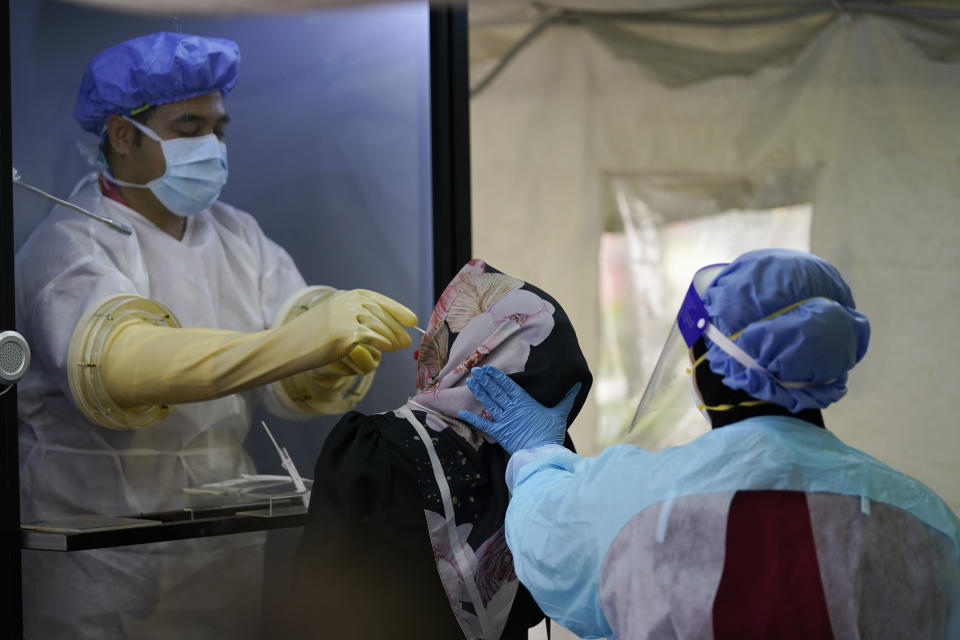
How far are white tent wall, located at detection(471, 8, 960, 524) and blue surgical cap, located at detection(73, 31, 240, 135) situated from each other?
55.5 inches

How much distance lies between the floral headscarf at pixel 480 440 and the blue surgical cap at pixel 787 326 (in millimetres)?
477

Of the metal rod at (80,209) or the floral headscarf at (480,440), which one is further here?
the metal rod at (80,209)

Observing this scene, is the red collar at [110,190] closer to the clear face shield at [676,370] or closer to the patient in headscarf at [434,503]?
the patient in headscarf at [434,503]

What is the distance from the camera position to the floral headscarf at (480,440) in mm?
1777

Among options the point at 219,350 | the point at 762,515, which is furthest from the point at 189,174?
the point at 762,515

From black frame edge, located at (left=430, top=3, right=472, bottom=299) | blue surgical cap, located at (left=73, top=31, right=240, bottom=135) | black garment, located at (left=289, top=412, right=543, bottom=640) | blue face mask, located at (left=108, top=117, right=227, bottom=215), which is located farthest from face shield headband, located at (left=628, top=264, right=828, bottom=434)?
blue surgical cap, located at (left=73, top=31, right=240, bottom=135)

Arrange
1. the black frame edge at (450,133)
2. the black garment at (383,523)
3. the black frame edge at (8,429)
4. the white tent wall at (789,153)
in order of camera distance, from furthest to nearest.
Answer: the white tent wall at (789,153) → the black frame edge at (450,133) → the black frame edge at (8,429) → the black garment at (383,523)

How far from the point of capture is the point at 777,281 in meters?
1.33

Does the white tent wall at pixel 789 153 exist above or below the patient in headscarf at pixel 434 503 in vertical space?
above

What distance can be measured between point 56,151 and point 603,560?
1.35 metres

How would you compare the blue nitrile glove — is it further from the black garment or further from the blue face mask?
the blue face mask

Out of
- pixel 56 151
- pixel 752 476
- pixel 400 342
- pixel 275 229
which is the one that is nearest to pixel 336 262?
pixel 275 229

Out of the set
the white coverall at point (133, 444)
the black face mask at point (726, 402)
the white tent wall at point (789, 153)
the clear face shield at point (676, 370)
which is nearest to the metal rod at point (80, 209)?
the white coverall at point (133, 444)

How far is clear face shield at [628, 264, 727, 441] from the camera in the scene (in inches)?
55.9
